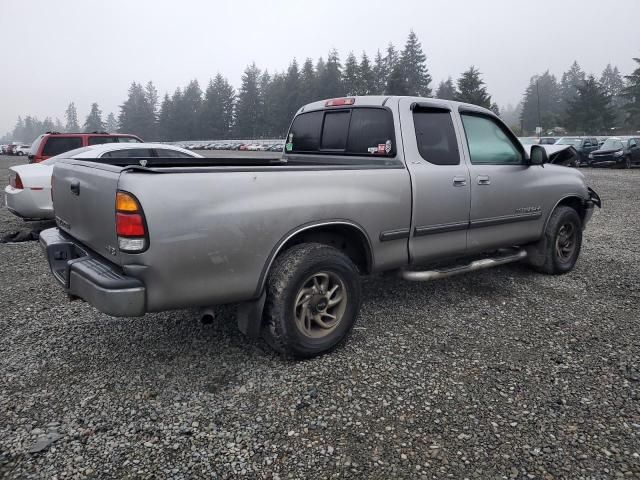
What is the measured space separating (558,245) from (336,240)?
3.20 m

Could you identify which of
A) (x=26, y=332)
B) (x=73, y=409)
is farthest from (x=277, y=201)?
(x=26, y=332)

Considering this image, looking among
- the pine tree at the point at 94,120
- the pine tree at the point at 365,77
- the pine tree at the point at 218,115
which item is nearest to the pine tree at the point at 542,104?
the pine tree at the point at 365,77

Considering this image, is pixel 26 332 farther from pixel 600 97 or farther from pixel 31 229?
pixel 600 97

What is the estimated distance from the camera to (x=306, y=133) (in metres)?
4.93

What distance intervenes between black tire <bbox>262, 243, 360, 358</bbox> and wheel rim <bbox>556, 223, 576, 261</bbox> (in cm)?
321

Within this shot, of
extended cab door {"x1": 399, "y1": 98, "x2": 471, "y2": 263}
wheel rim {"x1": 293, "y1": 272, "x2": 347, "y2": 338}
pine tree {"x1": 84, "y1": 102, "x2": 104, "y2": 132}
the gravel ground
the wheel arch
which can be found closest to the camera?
the gravel ground

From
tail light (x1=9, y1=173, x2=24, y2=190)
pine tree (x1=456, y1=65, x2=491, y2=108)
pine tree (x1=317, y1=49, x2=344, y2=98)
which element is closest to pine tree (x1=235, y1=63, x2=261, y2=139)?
pine tree (x1=317, y1=49, x2=344, y2=98)

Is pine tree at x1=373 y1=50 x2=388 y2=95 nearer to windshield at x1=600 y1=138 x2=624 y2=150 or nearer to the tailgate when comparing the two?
windshield at x1=600 y1=138 x2=624 y2=150

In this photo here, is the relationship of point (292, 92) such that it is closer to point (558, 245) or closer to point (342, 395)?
point (558, 245)

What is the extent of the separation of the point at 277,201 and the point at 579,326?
113 inches

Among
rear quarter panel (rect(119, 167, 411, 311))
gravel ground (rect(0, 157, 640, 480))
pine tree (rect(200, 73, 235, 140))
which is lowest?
gravel ground (rect(0, 157, 640, 480))

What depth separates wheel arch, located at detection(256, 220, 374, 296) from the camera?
3.15 meters

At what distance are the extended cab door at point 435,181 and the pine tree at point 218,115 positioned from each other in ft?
320

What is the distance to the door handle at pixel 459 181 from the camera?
4.16 meters
